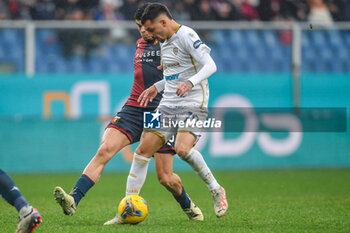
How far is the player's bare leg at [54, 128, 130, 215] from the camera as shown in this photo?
5992mm

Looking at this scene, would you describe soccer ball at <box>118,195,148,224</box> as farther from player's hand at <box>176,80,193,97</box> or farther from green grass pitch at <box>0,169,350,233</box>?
player's hand at <box>176,80,193,97</box>

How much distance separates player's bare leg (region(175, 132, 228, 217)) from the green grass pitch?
0.18 meters

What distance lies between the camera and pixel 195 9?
14.6 meters

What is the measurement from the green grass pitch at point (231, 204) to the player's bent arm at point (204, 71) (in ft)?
4.58

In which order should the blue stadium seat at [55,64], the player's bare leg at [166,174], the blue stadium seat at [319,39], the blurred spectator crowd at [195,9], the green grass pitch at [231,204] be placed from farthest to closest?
1. the blue stadium seat at [319,39]
2. the blurred spectator crowd at [195,9]
3. the blue stadium seat at [55,64]
4. the player's bare leg at [166,174]
5. the green grass pitch at [231,204]

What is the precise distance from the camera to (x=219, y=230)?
5.93 metres

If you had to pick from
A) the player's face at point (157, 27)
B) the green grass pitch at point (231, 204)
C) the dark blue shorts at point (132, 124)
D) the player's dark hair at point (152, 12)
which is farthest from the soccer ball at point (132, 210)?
the player's dark hair at point (152, 12)

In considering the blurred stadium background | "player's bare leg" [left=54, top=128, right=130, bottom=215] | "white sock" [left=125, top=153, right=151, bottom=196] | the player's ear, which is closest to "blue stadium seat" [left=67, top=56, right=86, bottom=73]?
the blurred stadium background

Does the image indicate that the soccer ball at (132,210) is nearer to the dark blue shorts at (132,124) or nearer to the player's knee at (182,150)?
the player's knee at (182,150)

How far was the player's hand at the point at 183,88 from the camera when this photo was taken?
19.4 ft

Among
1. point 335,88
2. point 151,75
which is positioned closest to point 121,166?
point 335,88

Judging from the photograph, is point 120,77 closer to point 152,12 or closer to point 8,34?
point 8,34

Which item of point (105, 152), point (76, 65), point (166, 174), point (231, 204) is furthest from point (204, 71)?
point (76, 65)

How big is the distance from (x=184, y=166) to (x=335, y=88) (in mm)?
3771
